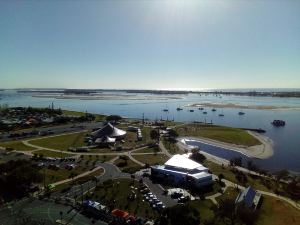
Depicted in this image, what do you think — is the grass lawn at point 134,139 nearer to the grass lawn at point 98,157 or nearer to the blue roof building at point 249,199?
the grass lawn at point 98,157

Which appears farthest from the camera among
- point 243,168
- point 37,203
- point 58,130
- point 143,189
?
point 58,130

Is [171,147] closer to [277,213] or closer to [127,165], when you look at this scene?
[127,165]

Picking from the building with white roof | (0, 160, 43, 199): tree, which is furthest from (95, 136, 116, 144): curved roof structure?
(0, 160, 43, 199): tree

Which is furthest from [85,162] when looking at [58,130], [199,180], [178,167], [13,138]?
[58,130]

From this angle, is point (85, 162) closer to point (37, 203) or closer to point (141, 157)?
point (141, 157)

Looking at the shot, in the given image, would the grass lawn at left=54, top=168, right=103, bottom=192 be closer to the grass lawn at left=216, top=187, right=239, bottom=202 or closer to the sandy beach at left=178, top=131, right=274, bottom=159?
the grass lawn at left=216, top=187, right=239, bottom=202

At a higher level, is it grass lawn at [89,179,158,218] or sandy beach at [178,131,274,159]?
grass lawn at [89,179,158,218]

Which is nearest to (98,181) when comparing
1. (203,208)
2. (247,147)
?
(203,208)
